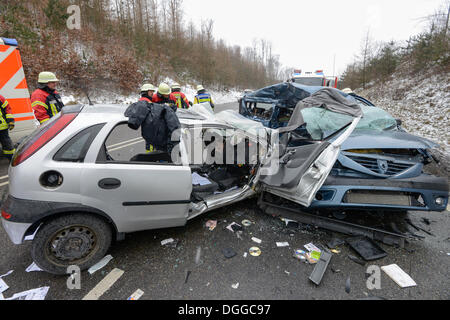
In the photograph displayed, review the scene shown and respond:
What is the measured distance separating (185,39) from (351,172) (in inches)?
1178

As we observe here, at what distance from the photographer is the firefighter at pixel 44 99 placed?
12.9ft

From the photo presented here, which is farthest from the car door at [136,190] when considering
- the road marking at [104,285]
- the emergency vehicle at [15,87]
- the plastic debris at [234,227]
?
the emergency vehicle at [15,87]

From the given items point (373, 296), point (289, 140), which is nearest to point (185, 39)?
point (289, 140)

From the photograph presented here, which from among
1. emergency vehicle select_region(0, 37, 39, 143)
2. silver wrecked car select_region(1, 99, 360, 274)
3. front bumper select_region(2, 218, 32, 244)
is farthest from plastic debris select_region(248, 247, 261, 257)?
emergency vehicle select_region(0, 37, 39, 143)

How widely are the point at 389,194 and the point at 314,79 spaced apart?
31.1 ft

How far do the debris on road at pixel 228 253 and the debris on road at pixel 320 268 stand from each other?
773 mm

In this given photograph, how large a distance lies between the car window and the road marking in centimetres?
108

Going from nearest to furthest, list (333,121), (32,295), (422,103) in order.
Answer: (32,295) → (333,121) → (422,103)

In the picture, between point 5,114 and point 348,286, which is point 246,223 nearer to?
point 348,286

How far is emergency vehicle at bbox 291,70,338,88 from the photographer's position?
10.4 m

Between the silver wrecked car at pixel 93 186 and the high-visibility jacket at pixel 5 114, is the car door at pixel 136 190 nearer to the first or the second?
the silver wrecked car at pixel 93 186

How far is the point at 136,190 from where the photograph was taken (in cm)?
208

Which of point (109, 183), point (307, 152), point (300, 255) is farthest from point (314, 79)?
point (109, 183)

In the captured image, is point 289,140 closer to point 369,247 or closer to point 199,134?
point 199,134
